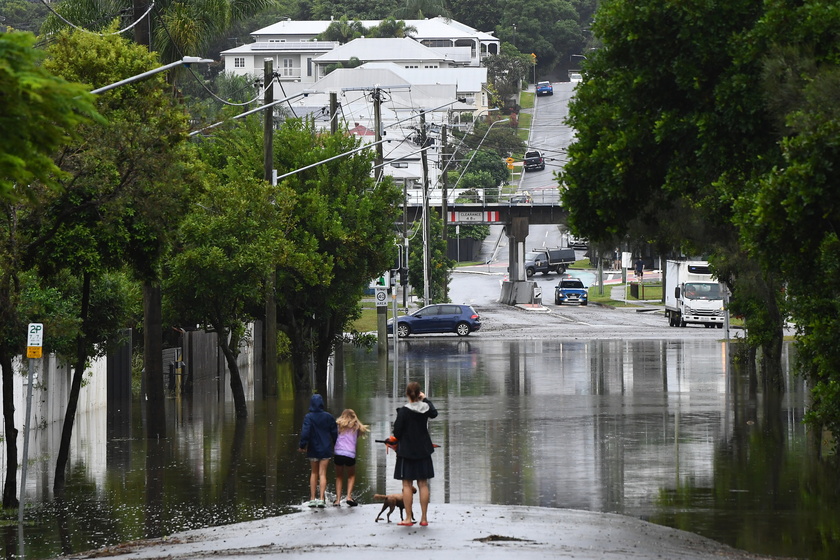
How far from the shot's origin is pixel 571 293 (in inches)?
3017

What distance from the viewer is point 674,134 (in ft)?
46.5

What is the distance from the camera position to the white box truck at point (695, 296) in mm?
57344

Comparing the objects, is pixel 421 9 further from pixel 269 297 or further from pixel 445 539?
pixel 445 539

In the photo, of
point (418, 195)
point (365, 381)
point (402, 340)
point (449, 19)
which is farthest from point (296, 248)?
point (449, 19)

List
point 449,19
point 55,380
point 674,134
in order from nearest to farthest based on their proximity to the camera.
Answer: point 674,134 < point 55,380 < point 449,19

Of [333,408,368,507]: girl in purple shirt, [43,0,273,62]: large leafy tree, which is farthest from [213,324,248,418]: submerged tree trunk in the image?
[333,408,368,507]: girl in purple shirt

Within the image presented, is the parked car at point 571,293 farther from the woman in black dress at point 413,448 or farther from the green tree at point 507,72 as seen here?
the green tree at point 507,72

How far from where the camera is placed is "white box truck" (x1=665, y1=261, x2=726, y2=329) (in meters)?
57.3

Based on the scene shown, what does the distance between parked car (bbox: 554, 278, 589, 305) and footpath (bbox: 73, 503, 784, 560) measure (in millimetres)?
62419

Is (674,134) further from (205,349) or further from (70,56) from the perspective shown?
(205,349)

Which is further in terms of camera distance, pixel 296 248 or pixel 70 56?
pixel 296 248

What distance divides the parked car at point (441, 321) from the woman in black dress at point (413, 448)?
137 ft

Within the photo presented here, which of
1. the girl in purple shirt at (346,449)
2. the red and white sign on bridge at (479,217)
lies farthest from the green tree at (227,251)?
the red and white sign on bridge at (479,217)

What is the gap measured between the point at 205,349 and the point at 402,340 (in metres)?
17.1
